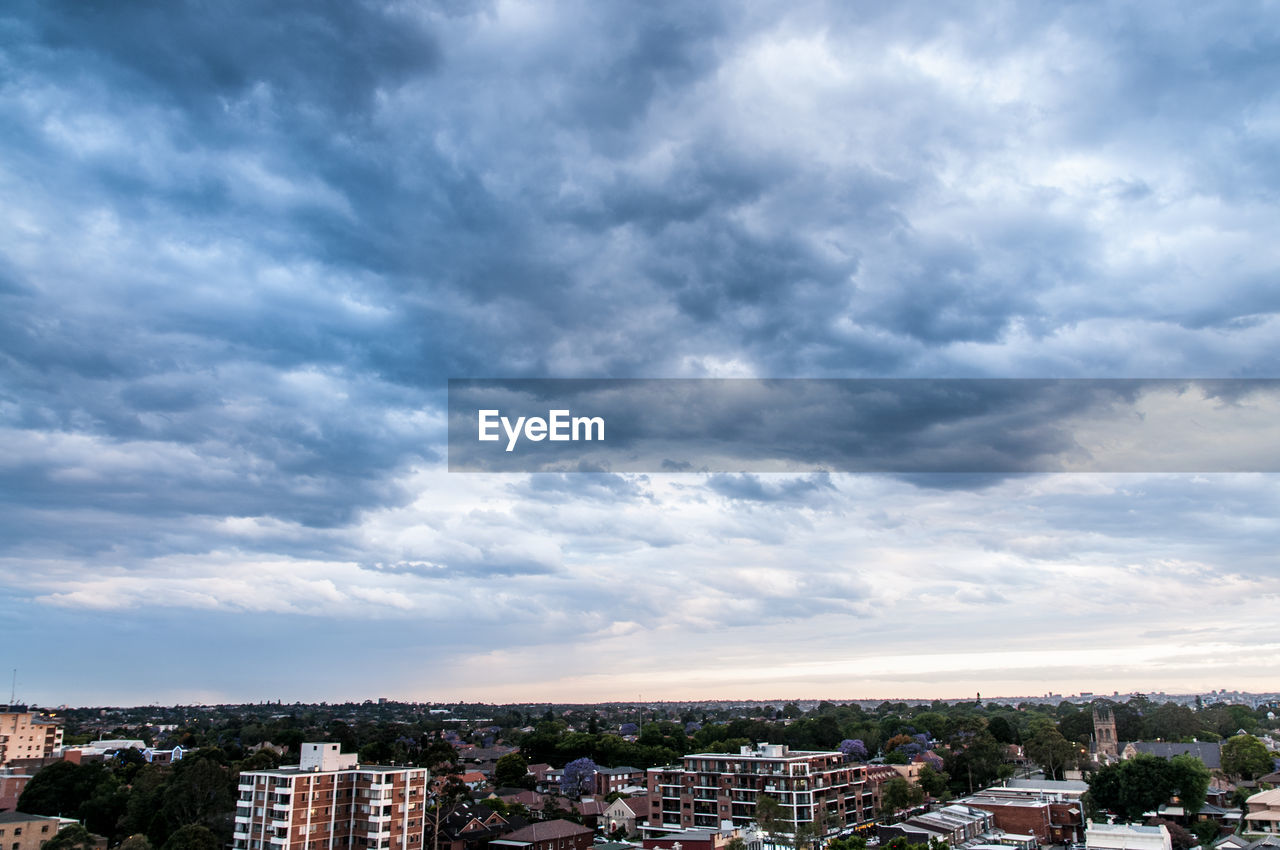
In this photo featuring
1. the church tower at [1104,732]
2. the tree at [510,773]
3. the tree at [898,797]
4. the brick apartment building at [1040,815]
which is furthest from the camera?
the church tower at [1104,732]

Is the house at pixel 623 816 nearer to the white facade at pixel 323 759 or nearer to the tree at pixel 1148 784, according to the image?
the white facade at pixel 323 759

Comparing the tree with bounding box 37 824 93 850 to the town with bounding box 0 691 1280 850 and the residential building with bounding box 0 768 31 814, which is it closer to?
the town with bounding box 0 691 1280 850

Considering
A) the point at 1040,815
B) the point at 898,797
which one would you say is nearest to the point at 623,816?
the point at 898,797

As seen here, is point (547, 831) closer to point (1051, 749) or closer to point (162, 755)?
point (1051, 749)

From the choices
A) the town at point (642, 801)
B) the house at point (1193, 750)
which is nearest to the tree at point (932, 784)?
the town at point (642, 801)

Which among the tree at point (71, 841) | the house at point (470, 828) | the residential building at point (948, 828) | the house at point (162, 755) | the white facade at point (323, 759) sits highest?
the white facade at point (323, 759)

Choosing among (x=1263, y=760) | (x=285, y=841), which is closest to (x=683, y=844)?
(x=285, y=841)
